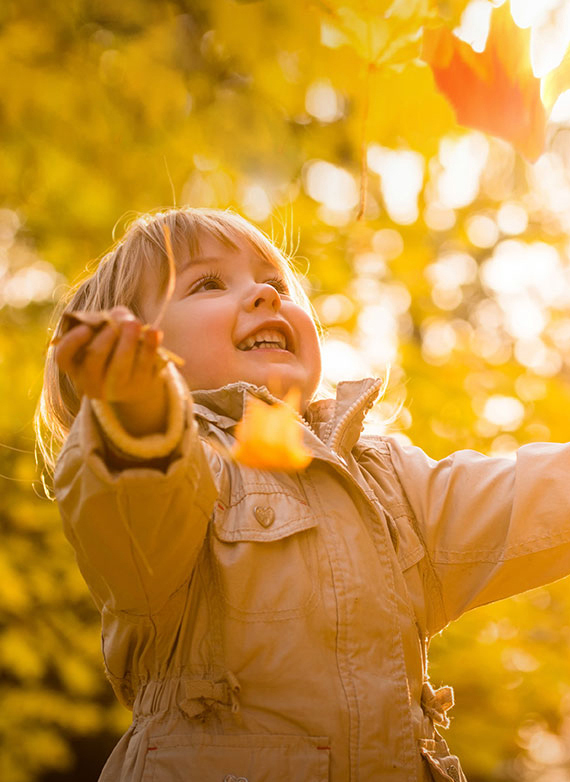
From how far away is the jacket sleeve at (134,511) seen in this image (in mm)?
950

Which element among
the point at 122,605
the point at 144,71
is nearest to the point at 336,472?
the point at 122,605

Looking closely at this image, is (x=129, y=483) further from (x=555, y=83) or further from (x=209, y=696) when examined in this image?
(x=555, y=83)

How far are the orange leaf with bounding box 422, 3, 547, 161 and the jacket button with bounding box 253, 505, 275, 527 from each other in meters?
0.95

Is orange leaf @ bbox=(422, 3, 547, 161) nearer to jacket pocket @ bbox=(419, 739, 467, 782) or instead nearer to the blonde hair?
the blonde hair

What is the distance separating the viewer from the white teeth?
1523mm

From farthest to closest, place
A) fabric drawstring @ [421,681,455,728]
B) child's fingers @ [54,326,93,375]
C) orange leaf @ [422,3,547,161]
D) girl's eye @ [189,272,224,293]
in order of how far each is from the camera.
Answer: orange leaf @ [422,3,547,161], girl's eye @ [189,272,224,293], fabric drawstring @ [421,681,455,728], child's fingers @ [54,326,93,375]

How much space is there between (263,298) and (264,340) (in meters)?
0.08

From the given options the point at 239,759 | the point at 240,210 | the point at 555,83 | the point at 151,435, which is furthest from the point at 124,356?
the point at 240,210

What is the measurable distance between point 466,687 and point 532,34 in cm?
302

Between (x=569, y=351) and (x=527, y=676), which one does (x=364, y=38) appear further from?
(x=569, y=351)

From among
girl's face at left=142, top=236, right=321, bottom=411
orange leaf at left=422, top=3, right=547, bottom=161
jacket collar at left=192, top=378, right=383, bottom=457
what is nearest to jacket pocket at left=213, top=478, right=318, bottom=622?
jacket collar at left=192, top=378, right=383, bottom=457

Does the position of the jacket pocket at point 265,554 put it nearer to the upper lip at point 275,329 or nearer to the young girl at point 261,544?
the young girl at point 261,544

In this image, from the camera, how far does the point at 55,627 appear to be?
3244 millimetres

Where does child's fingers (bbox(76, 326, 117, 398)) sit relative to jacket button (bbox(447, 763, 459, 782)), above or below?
above
